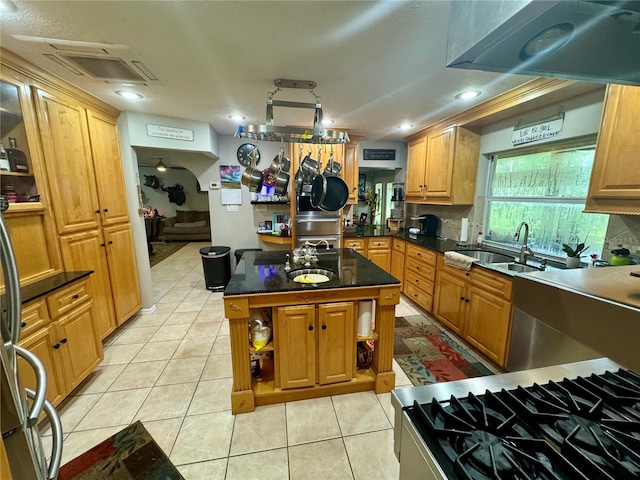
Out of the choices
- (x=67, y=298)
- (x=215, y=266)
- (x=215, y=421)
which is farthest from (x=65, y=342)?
(x=215, y=266)

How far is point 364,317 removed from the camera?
1.88 meters

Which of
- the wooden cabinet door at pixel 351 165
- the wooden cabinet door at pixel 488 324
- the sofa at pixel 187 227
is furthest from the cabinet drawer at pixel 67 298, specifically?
the sofa at pixel 187 227

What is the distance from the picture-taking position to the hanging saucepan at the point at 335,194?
2399 millimetres

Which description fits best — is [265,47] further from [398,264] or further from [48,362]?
[398,264]

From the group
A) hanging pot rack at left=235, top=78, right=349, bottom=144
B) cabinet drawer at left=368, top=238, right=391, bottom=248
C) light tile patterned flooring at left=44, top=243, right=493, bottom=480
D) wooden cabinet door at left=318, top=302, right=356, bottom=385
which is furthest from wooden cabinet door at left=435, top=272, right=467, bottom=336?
hanging pot rack at left=235, top=78, right=349, bottom=144

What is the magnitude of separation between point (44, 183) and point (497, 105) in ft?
12.8

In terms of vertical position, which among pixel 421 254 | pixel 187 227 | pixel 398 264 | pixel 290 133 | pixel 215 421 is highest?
pixel 290 133

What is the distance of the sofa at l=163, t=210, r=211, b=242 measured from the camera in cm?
764

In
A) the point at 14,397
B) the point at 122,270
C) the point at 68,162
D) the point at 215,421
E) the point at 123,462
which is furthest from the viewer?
the point at 122,270

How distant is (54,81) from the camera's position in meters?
2.01

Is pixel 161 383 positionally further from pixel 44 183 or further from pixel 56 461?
pixel 44 183

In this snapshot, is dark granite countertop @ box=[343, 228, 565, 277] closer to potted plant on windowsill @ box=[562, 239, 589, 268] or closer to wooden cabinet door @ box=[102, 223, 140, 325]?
potted plant on windowsill @ box=[562, 239, 589, 268]

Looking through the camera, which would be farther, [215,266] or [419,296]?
[215,266]

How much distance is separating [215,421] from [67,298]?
1339mm
